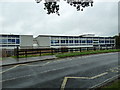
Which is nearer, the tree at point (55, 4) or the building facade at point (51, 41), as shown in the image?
the tree at point (55, 4)

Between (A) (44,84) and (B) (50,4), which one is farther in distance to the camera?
(A) (44,84)

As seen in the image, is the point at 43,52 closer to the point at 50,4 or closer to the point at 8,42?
the point at 50,4

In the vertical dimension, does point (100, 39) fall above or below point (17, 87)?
above

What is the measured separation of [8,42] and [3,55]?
159ft

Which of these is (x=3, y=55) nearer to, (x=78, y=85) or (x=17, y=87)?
(x=17, y=87)

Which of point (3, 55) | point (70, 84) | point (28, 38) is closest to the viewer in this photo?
point (70, 84)

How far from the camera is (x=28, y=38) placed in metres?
54.2

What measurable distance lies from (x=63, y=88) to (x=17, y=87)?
2.48 metres

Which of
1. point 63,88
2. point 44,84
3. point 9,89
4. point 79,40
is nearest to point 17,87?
point 9,89

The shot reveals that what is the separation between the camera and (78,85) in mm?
7195

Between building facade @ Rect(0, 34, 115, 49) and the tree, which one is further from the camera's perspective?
building facade @ Rect(0, 34, 115, 49)

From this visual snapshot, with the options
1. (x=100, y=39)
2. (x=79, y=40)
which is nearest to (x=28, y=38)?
(x=79, y=40)

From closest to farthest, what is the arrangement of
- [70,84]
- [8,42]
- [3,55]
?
1. [70,84]
2. [3,55]
3. [8,42]

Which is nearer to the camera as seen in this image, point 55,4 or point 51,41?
point 55,4
